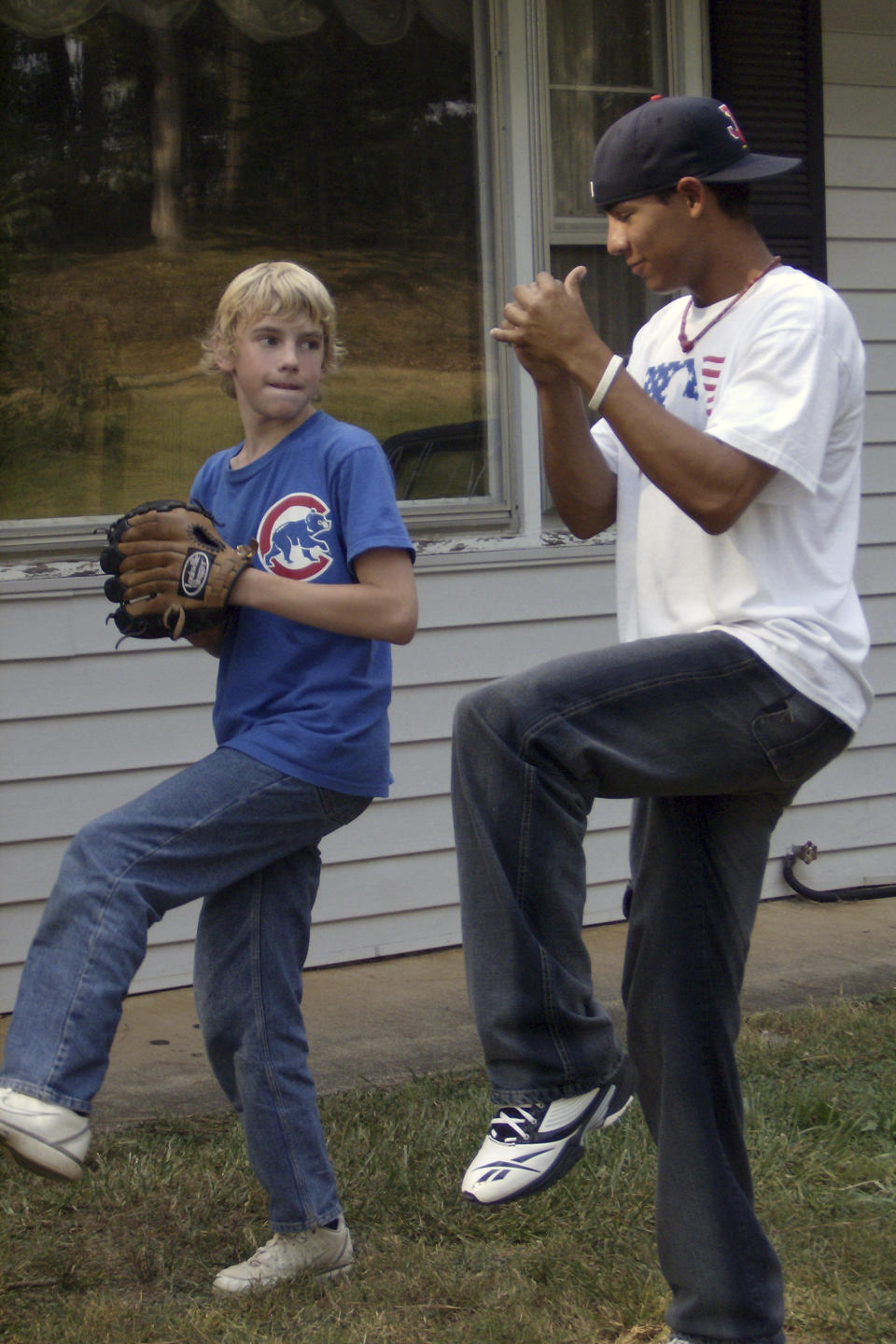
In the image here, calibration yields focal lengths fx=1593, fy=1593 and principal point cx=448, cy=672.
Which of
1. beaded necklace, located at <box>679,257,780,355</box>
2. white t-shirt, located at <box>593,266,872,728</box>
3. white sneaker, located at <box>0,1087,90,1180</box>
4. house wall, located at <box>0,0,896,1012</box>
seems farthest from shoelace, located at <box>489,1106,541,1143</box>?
house wall, located at <box>0,0,896,1012</box>

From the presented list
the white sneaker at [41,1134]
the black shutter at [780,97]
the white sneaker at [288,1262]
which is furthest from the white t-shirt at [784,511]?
the black shutter at [780,97]

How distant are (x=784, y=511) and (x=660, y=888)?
2.12 feet

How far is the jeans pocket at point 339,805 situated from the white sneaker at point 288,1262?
78 cm

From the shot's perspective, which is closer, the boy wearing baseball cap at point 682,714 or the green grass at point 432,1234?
the boy wearing baseball cap at point 682,714

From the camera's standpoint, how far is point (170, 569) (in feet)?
9.16

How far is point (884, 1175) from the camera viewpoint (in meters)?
3.52

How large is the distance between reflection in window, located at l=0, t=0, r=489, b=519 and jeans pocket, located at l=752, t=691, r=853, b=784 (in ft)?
10.2

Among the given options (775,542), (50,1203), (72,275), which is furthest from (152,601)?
(72,275)

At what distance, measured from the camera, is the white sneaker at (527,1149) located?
246 cm

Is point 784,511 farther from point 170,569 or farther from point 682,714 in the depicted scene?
point 170,569

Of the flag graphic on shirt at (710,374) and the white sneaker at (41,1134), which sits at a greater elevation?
the flag graphic on shirt at (710,374)

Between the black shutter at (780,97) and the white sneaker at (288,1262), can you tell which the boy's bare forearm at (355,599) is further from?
the black shutter at (780,97)

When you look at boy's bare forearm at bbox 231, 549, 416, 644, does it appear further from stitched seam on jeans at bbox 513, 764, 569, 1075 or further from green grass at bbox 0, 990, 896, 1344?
green grass at bbox 0, 990, 896, 1344

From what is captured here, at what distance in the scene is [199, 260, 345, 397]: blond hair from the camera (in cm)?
300
